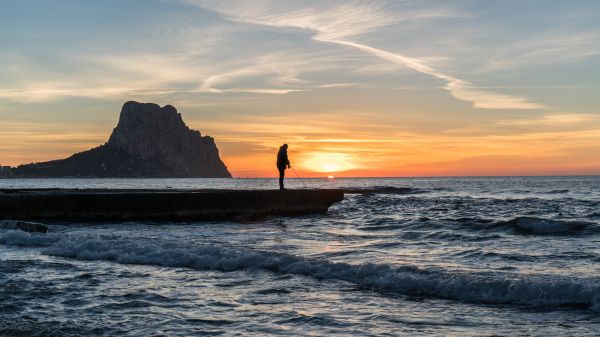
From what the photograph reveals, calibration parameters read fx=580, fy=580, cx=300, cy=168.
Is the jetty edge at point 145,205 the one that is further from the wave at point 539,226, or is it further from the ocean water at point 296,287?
the wave at point 539,226

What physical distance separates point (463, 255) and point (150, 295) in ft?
26.1

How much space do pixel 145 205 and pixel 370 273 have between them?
47.9 feet

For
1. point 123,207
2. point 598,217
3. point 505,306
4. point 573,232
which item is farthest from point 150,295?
point 598,217

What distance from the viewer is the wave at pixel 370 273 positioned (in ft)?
29.0

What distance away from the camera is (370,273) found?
1050 cm

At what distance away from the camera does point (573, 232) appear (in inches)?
786

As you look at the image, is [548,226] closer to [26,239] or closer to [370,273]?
[370,273]

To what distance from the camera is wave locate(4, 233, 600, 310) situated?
885 centimetres

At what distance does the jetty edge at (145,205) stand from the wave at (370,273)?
750 centimetres

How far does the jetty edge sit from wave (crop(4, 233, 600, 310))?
295 inches

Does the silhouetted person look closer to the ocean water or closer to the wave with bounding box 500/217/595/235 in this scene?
the ocean water

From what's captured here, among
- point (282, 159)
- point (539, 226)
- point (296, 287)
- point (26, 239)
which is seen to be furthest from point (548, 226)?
point (26, 239)

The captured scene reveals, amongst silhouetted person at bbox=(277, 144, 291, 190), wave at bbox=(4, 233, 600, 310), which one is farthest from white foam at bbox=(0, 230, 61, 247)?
silhouetted person at bbox=(277, 144, 291, 190)

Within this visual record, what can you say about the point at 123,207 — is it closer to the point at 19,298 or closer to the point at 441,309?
the point at 19,298
